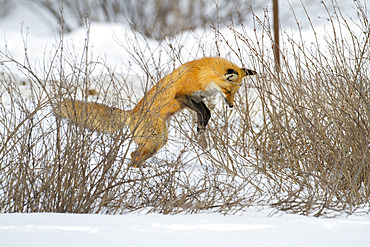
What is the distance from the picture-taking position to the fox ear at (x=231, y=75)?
176 inches

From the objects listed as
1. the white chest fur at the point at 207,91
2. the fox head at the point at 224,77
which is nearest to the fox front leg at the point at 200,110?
the white chest fur at the point at 207,91

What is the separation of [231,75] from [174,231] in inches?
101

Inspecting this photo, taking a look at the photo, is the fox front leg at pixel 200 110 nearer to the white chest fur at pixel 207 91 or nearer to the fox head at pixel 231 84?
the white chest fur at pixel 207 91

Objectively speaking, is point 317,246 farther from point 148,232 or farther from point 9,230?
point 9,230

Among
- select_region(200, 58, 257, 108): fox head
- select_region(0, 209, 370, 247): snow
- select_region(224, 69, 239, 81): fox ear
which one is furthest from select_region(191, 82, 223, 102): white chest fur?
select_region(0, 209, 370, 247): snow

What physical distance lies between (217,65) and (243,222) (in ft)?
7.88

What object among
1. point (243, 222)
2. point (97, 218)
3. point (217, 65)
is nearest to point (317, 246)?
point (243, 222)

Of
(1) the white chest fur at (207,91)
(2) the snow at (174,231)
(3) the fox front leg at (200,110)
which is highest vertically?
(1) the white chest fur at (207,91)

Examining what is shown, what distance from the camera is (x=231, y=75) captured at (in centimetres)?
448

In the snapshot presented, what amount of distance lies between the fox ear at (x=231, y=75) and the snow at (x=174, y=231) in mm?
2232

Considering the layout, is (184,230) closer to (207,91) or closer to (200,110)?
(200,110)

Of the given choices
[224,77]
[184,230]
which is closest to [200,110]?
[224,77]

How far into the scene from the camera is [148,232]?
212 centimetres

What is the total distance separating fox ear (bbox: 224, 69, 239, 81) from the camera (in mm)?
4461
